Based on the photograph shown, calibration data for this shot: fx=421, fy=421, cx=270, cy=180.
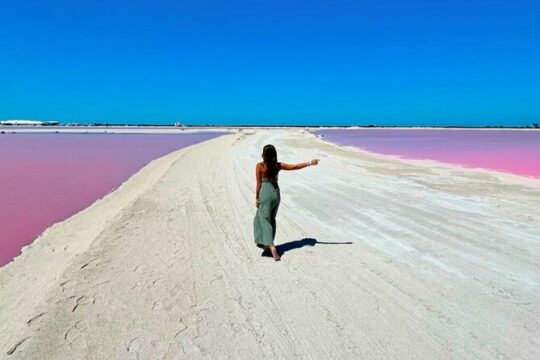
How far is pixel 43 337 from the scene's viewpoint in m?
3.75

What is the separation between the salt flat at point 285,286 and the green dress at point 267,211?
0.30 metres

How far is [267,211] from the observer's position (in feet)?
19.6

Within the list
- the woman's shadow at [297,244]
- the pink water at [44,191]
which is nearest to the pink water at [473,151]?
the woman's shadow at [297,244]

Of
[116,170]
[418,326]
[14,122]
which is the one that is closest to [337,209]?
[418,326]

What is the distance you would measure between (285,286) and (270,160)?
5.88 feet

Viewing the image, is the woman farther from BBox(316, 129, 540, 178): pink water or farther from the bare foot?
BBox(316, 129, 540, 178): pink water

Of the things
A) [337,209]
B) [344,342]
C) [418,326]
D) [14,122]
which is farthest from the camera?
[14,122]

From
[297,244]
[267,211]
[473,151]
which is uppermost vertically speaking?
[267,211]

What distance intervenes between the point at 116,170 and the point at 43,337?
17.0 meters

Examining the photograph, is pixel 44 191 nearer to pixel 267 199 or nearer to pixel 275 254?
pixel 267 199

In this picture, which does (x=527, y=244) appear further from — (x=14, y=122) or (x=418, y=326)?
(x=14, y=122)

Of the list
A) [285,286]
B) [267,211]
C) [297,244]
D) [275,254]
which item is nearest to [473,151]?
[297,244]

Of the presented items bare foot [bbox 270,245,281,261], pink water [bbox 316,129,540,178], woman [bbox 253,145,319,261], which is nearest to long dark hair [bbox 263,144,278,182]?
woman [bbox 253,145,319,261]

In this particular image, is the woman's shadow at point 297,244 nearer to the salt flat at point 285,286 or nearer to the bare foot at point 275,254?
the salt flat at point 285,286
